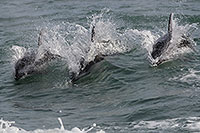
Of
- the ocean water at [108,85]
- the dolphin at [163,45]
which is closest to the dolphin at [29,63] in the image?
the ocean water at [108,85]

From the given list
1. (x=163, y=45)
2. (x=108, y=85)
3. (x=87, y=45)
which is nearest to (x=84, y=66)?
(x=87, y=45)

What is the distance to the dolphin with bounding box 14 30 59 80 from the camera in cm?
1711

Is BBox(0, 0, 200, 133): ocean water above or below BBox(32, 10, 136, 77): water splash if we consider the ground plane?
below

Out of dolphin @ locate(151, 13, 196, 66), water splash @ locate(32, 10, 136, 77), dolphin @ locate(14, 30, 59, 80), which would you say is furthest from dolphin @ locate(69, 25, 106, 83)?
dolphin @ locate(151, 13, 196, 66)

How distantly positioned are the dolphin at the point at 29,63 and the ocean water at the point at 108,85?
16 cm

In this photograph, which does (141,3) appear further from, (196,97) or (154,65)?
(196,97)

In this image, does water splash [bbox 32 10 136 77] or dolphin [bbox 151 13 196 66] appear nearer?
dolphin [bbox 151 13 196 66]

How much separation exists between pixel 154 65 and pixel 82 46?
2.23 metres

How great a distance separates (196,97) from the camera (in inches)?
519

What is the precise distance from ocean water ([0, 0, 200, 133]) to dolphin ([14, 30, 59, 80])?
0.16 m

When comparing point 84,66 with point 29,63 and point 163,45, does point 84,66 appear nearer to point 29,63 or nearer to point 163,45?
point 29,63

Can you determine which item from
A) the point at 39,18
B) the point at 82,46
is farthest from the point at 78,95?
the point at 39,18

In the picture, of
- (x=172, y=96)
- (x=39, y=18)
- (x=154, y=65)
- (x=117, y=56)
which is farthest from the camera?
(x=39, y=18)

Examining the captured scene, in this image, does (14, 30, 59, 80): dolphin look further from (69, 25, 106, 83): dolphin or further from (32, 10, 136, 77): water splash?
(69, 25, 106, 83): dolphin
